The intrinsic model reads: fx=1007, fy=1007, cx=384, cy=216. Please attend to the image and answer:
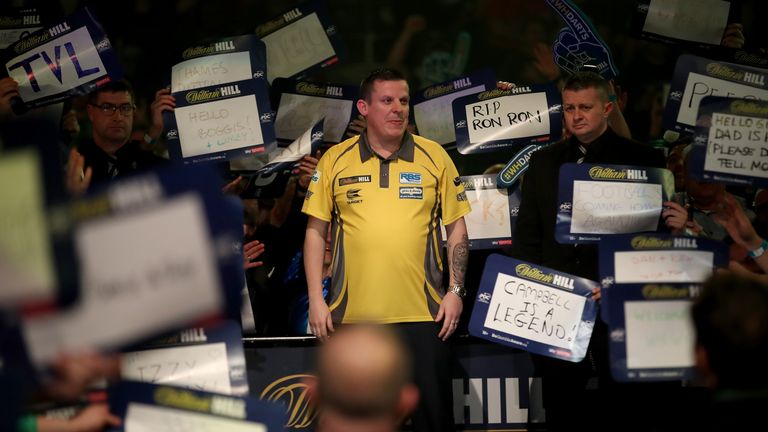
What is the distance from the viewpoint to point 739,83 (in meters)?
5.05

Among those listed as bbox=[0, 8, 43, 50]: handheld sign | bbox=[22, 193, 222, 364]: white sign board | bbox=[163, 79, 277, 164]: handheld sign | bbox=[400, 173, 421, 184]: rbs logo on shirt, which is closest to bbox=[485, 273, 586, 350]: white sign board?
bbox=[400, 173, 421, 184]: rbs logo on shirt

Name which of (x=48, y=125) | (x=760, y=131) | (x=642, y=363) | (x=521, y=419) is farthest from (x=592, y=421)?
(x=48, y=125)

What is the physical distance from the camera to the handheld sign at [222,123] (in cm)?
528

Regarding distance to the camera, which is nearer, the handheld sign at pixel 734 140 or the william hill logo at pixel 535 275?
the handheld sign at pixel 734 140

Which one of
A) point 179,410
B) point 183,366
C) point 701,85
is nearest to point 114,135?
point 183,366

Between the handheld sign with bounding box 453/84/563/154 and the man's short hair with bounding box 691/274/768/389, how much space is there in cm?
286

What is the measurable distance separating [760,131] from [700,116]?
0.28 meters

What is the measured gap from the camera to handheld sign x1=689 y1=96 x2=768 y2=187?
4582 mm

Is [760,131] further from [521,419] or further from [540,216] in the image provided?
[521,419]

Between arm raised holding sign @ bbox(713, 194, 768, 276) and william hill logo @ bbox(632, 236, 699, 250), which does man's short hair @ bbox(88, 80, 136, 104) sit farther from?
arm raised holding sign @ bbox(713, 194, 768, 276)

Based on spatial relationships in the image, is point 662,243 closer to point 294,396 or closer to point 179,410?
point 294,396

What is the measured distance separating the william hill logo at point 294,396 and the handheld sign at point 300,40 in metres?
1.86

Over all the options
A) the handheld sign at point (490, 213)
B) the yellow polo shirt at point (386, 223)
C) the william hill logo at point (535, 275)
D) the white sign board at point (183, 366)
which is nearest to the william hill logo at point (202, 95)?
the yellow polo shirt at point (386, 223)

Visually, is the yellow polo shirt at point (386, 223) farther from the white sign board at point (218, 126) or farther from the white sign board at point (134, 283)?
the white sign board at point (134, 283)
